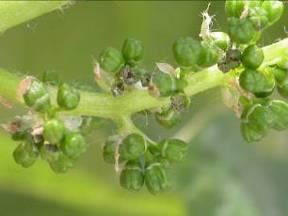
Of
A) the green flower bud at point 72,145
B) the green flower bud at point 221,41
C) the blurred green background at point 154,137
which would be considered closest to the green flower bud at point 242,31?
the green flower bud at point 221,41

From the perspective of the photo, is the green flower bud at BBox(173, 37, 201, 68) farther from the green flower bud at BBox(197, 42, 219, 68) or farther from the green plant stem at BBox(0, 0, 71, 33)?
the green plant stem at BBox(0, 0, 71, 33)

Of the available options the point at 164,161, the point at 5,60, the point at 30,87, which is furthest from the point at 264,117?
the point at 5,60

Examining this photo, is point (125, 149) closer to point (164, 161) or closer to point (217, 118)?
point (164, 161)

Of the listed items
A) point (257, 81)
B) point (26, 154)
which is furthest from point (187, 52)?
point (26, 154)

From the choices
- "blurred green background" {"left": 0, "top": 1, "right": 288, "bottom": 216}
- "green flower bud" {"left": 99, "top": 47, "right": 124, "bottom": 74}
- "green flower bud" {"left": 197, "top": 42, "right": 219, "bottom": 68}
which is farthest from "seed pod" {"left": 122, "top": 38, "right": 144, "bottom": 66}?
"blurred green background" {"left": 0, "top": 1, "right": 288, "bottom": 216}

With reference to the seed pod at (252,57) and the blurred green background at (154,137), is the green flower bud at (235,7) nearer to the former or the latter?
the seed pod at (252,57)

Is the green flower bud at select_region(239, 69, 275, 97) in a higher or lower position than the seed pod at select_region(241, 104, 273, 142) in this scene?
higher

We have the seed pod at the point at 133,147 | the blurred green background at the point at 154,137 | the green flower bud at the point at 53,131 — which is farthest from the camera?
the blurred green background at the point at 154,137
